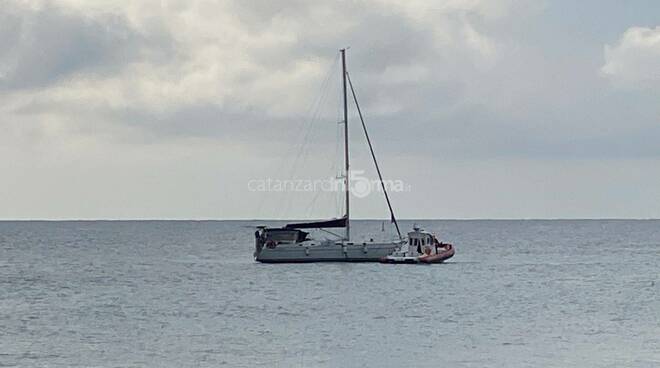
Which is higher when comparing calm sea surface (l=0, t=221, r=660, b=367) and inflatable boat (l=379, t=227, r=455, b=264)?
inflatable boat (l=379, t=227, r=455, b=264)

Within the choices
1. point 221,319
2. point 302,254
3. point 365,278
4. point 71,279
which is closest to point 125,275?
point 71,279

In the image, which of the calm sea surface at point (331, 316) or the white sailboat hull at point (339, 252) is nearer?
the calm sea surface at point (331, 316)

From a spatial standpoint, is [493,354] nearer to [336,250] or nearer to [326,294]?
[326,294]

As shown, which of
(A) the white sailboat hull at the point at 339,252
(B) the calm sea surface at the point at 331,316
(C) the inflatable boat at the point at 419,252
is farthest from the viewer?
(C) the inflatable boat at the point at 419,252

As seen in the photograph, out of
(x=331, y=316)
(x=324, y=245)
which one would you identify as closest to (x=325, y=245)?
(x=324, y=245)

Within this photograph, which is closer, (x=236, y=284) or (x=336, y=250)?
(x=236, y=284)

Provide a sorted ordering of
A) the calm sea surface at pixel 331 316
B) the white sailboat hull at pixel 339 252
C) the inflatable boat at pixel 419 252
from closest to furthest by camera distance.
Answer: the calm sea surface at pixel 331 316, the white sailboat hull at pixel 339 252, the inflatable boat at pixel 419 252

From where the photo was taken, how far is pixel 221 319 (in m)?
62.9

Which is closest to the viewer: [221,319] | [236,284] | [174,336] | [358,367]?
[358,367]

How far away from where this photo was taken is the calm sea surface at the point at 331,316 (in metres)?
48.8

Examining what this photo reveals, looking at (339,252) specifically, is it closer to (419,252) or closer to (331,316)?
(419,252)

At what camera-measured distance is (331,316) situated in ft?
214

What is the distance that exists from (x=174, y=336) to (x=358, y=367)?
1213 centimetres

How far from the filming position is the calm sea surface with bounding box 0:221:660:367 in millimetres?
48781
